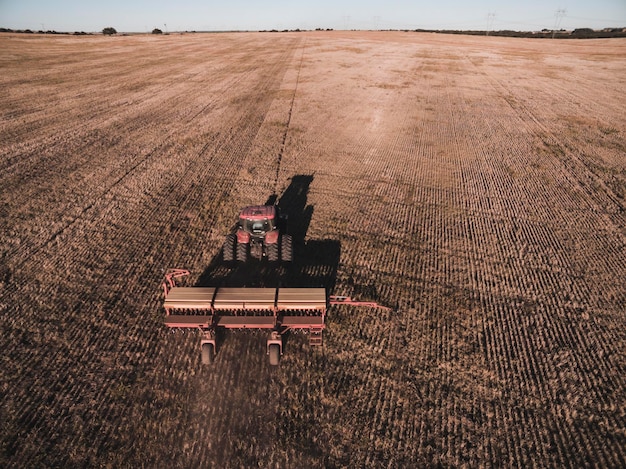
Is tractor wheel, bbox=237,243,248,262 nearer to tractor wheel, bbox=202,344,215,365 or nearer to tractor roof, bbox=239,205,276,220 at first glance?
tractor roof, bbox=239,205,276,220

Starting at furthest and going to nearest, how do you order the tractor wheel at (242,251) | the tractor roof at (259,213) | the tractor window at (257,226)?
1. the tractor wheel at (242,251)
2. the tractor window at (257,226)
3. the tractor roof at (259,213)

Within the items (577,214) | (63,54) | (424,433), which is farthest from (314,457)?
(63,54)

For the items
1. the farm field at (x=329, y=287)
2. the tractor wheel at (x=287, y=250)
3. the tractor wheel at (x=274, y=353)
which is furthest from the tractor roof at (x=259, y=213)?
the tractor wheel at (x=274, y=353)

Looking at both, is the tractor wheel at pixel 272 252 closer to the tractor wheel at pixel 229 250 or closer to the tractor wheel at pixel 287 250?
the tractor wheel at pixel 287 250

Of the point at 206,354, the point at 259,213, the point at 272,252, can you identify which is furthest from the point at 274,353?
the point at 259,213

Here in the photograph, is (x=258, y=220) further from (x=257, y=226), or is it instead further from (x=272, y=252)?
(x=272, y=252)

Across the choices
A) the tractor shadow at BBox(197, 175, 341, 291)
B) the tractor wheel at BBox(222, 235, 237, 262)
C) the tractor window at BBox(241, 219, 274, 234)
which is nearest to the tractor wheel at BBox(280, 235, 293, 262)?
the tractor shadow at BBox(197, 175, 341, 291)
